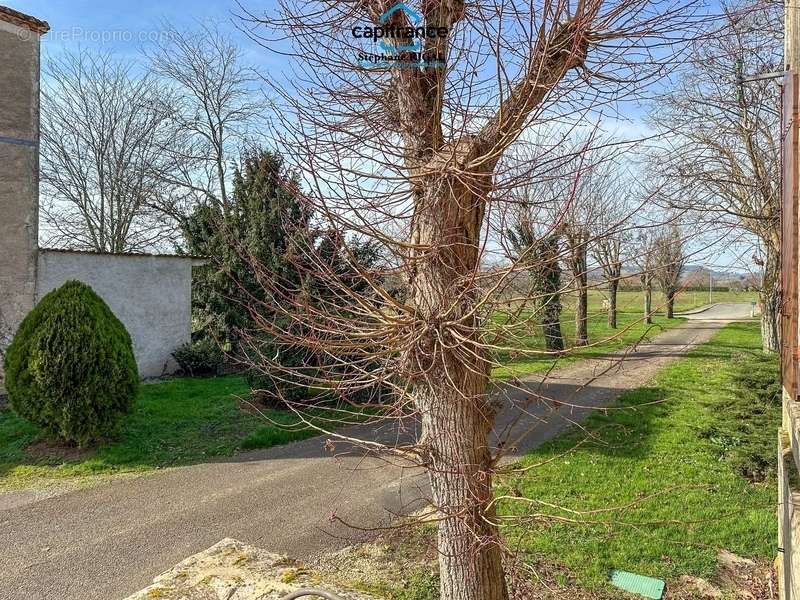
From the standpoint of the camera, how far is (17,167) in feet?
31.8

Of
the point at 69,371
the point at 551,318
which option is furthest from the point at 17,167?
the point at 551,318

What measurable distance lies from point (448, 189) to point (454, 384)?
0.90 metres

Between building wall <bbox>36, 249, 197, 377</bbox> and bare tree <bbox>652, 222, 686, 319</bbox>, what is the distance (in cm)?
1097

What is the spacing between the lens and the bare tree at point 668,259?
77.6 inches

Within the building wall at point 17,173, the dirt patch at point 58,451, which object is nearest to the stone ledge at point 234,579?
the dirt patch at point 58,451

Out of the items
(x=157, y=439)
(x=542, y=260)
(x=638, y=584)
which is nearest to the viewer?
(x=542, y=260)

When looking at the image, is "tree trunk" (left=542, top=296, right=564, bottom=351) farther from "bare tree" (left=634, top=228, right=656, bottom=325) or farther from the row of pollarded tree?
"bare tree" (left=634, top=228, right=656, bottom=325)

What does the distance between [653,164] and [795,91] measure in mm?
9720

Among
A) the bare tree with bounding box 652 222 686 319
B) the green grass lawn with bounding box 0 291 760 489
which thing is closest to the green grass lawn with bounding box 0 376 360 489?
the green grass lawn with bounding box 0 291 760 489

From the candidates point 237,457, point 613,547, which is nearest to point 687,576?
point 613,547

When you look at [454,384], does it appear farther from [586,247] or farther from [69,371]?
[69,371]

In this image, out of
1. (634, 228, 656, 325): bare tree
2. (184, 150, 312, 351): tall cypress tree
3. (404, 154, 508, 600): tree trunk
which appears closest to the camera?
(634, 228, 656, 325): bare tree

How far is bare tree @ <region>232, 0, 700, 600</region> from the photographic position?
229cm

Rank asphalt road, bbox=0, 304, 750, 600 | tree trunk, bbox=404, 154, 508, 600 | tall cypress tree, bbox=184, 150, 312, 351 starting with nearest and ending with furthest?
1. tree trunk, bbox=404, 154, 508, 600
2. asphalt road, bbox=0, 304, 750, 600
3. tall cypress tree, bbox=184, 150, 312, 351
